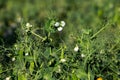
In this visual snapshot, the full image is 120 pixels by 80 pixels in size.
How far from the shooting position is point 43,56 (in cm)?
346

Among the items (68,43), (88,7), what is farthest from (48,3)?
(68,43)

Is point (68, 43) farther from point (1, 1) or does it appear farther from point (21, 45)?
point (1, 1)

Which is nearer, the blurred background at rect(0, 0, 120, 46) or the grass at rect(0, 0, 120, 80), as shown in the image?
the grass at rect(0, 0, 120, 80)

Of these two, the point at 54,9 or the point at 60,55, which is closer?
the point at 60,55

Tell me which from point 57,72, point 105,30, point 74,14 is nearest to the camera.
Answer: point 57,72

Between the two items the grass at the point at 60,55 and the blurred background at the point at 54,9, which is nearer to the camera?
the grass at the point at 60,55

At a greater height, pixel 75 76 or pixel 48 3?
pixel 48 3

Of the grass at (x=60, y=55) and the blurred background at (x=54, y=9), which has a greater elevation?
the blurred background at (x=54, y=9)

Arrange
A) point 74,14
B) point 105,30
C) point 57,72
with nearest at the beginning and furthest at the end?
point 57,72, point 105,30, point 74,14

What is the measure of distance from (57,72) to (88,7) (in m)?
5.07

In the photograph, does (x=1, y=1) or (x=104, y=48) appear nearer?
(x=104, y=48)

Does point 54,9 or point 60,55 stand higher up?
point 54,9

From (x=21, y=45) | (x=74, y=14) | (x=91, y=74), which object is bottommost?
(x=91, y=74)

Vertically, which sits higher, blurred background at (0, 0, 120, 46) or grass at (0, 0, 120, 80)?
blurred background at (0, 0, 120, 46)
